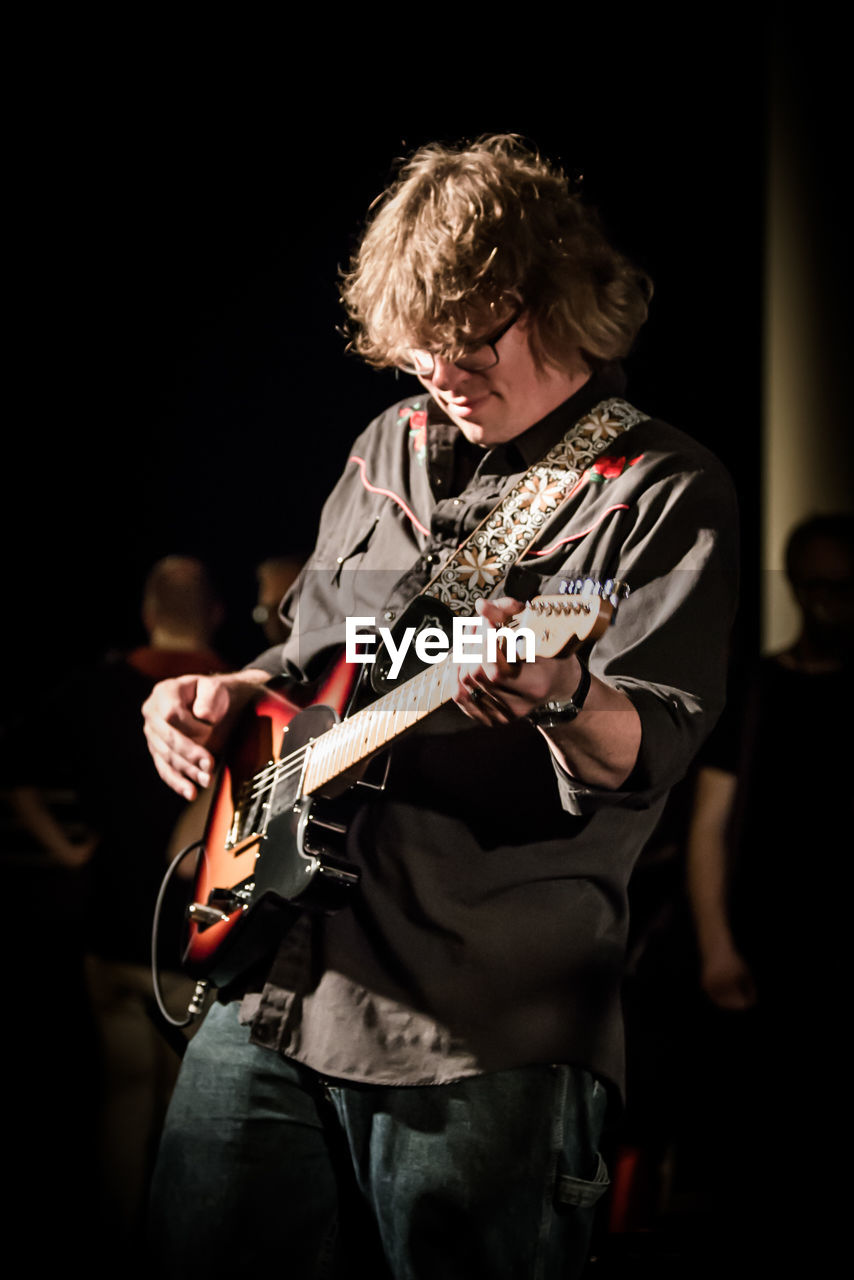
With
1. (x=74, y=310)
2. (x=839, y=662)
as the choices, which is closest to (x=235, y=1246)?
(x=839, y=662)

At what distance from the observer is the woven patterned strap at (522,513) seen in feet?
4.39

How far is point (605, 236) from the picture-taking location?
5.10ft

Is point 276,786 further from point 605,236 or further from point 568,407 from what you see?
point 605,236

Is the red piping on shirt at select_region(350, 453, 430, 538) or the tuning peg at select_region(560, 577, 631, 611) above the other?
the red piping on shirt at select_region(350, 453, 430, 538)

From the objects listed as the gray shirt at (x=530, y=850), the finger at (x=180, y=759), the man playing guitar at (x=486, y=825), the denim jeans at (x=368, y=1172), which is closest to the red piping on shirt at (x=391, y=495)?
the man playing guitar at (x=486, y=825)

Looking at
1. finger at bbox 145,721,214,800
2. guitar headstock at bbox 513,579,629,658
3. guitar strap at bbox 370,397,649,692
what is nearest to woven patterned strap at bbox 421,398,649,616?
guitar strap at bbox 370,397,649,692

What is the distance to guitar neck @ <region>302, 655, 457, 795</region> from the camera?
3.55 ft

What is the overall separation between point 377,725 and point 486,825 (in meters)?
0.17

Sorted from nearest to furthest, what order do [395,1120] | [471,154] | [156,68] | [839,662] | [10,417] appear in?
[395,1120] < [471,154] < [839,662] < [156,68] < [10,417]

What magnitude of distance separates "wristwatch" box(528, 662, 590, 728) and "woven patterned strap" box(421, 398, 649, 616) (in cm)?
34

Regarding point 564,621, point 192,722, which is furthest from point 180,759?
point 564,621

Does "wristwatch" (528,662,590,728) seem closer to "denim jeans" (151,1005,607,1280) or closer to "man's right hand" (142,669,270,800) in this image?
"denim jeans" (151,1005,607,1280)

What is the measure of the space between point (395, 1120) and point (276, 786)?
0.45m

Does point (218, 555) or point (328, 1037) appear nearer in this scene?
point (328, 1037)
